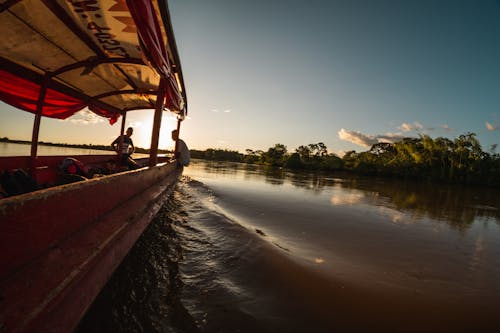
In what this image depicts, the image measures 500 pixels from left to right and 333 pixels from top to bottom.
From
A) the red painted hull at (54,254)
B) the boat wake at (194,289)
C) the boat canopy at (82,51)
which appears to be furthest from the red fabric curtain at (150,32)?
the boat wake at (194,289)

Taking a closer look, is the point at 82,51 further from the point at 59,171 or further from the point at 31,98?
the point at 31,98

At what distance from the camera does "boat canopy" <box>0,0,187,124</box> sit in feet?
9.80

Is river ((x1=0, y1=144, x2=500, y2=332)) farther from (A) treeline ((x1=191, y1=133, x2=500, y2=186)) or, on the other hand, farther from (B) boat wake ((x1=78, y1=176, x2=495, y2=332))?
(A) treeline ((x1=191, y1=133, x2=500, y2=186))

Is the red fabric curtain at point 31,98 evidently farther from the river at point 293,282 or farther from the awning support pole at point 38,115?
the river at point 293,282

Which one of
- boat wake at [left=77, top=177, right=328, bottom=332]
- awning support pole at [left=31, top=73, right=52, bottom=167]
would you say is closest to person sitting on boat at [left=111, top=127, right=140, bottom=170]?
awning support pole at [left=31, top=73, right=52, bottom=167]

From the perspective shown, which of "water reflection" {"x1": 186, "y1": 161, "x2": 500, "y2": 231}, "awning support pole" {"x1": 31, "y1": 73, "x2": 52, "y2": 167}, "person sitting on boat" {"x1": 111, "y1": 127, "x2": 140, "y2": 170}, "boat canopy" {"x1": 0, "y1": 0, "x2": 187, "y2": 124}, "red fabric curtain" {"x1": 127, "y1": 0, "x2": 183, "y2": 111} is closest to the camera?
"red fabric curtain" {"x1": 127, "y1": 0, "x2": 183, "y2": 111}

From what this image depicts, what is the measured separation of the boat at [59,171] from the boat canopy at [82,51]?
17 millimetres

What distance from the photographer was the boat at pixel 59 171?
4.07ft

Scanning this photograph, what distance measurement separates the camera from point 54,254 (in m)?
1.51

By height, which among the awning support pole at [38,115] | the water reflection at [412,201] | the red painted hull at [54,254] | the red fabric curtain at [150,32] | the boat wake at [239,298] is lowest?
the boat wake at [239,298]

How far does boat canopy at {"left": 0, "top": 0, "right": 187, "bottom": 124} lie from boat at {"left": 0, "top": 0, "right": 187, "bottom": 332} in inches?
0.7

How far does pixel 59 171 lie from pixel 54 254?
2530mm

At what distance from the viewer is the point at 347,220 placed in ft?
21.5

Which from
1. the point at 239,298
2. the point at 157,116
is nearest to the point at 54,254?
the point at 239,298
